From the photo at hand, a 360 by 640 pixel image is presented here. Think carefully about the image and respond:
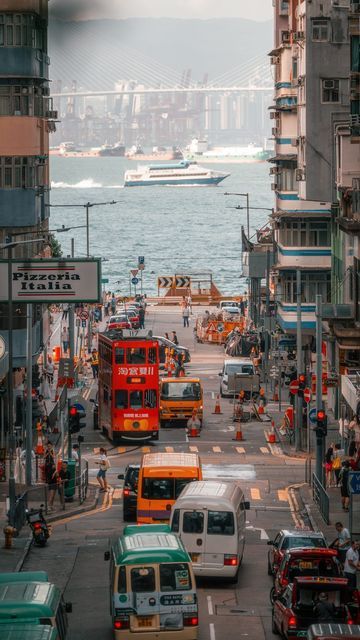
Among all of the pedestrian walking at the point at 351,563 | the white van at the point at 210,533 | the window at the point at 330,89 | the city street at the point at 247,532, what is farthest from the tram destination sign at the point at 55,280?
the window at the point at 330,89

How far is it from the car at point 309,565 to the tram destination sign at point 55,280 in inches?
762

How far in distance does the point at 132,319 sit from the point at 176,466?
65.8 metres

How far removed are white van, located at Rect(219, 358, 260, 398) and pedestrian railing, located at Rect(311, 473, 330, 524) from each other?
84.7 feet

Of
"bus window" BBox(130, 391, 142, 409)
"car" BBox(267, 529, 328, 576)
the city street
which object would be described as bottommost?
the city street

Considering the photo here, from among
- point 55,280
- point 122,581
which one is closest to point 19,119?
point 55,280

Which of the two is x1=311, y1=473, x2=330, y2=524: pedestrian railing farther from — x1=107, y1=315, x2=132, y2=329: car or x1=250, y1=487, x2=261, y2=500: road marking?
x1=107, y1=315, x2=132, y2=329: car

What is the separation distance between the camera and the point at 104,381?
224 ft

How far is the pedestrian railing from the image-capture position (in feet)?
159

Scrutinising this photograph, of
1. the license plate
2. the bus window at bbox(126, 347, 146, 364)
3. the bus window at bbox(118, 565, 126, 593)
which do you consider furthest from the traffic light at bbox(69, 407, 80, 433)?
the license plate

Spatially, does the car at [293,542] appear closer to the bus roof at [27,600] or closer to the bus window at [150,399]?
the bus roof at [27,600]

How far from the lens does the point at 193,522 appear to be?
1535 inches

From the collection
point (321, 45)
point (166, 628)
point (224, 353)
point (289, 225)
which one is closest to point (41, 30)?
point (321, 45)

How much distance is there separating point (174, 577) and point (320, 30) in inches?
2089

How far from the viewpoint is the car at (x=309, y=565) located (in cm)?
3450
